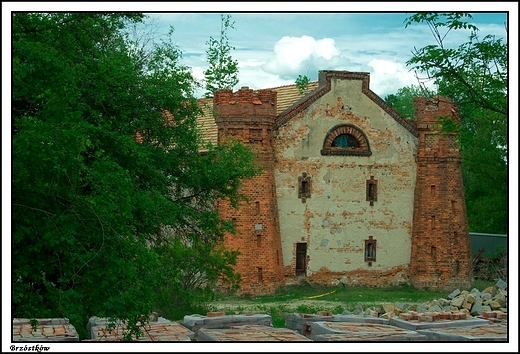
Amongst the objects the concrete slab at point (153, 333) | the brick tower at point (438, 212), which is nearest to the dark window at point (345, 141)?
the brick tower at point (438, 212)

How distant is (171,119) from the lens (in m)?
20.0

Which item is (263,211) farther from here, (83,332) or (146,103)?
(83,332)

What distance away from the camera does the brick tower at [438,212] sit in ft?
99.8

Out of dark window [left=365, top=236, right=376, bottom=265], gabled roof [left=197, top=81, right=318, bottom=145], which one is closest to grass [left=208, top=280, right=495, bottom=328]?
dark window [left=365, top=236, right=376, bottom=265]

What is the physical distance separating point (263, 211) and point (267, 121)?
285 cm

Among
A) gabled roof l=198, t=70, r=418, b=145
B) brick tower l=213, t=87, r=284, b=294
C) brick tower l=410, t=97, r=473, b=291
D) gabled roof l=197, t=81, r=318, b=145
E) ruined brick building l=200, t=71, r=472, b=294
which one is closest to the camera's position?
brick tower l=213, t=87, r=284, b=294

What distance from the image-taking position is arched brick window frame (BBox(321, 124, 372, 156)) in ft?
97.5

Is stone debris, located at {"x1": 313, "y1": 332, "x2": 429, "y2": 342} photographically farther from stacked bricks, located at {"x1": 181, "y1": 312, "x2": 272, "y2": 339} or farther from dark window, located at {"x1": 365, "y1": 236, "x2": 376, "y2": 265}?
dark window, located at {"x1": 365, "y1": 236, "x2": 376, "y2": 265}

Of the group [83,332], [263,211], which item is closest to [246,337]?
[83,332]

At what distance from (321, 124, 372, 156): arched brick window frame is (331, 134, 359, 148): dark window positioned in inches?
4.0

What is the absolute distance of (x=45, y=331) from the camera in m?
12.7

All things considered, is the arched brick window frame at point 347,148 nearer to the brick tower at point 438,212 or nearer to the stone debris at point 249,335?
the brick tower at point 438,212


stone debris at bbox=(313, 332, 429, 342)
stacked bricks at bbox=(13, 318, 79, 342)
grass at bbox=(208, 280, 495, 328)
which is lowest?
grass at bbox=(208, 280, 495, 328)

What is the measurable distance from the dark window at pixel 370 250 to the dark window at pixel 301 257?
223 centimetres
